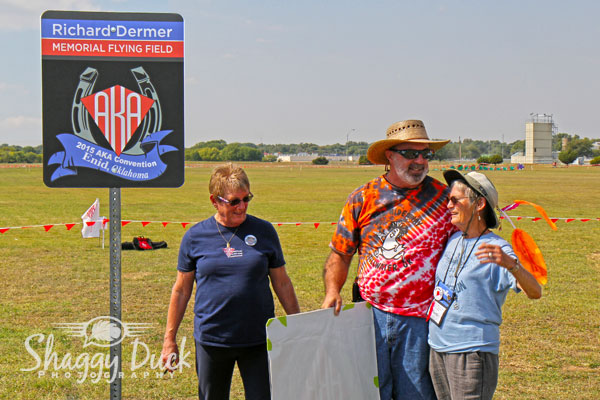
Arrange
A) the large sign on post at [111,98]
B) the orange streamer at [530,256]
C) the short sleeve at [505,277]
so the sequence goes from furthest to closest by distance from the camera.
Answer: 1. the large sign on post at [111,98]
2. the orange streamer at [530,256]
3. the short sleeve at [505,277]

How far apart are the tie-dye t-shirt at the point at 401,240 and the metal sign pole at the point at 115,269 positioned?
131cm

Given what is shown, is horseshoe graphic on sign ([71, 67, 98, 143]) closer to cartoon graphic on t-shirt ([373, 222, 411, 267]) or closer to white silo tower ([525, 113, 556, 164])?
cartoon graphic on t-shirt ([373, 222, 411, 267])

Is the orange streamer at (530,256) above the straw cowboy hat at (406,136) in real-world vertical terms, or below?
below

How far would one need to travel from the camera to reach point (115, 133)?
3.19 metres

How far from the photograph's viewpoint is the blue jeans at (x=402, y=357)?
10.6 feet

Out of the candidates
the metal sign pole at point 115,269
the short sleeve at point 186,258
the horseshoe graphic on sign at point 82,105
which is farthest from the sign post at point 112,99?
the short sleeve at point 186,258

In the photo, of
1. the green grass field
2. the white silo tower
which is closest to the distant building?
the white silo tower

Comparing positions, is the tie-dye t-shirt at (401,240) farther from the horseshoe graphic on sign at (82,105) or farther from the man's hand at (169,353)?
the horseshoe graphic on sign at (82,105)

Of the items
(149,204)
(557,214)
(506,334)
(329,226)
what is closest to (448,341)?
(506,334)

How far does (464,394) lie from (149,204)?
24271mm

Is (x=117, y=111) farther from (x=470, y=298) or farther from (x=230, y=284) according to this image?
(x=470, y=298)

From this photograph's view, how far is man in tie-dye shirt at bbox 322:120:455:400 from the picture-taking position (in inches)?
127

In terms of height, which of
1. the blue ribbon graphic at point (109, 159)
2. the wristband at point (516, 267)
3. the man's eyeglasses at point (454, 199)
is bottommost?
the wristband at point (516, 267)

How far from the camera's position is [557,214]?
70.3 ft
